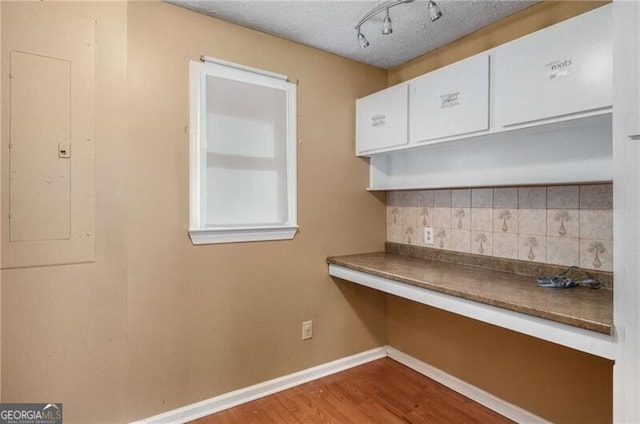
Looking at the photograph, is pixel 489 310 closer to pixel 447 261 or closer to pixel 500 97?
pixel 447 261

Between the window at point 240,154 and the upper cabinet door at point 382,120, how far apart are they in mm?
568

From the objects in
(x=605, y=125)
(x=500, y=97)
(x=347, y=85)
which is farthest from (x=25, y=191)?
(x=605, y=125)

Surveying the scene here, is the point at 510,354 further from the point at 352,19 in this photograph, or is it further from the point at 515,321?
the point at 352,19

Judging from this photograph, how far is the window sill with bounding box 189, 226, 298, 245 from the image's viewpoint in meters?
1.92

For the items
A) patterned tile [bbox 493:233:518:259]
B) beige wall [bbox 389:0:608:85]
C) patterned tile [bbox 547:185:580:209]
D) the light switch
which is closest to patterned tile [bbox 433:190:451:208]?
patterned tile [bbox 493:233:518:259]

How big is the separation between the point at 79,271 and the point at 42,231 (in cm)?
25

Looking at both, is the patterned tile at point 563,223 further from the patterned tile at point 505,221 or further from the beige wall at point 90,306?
the beige wall at point 90,306

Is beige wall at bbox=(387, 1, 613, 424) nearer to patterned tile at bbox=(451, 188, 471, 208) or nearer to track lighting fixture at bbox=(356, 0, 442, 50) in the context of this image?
track lighting fixture at bbox=(356, 0, 442, 50)

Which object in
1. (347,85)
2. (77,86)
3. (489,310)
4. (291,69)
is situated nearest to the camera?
(489,310)

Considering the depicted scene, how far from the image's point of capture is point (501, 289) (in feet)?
5.19

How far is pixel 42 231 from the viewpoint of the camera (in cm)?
154

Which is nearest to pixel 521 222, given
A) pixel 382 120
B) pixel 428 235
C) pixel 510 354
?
pixel 428 235

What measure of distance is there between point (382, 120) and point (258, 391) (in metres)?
2.01

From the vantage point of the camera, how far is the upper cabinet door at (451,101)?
5.73 feet
